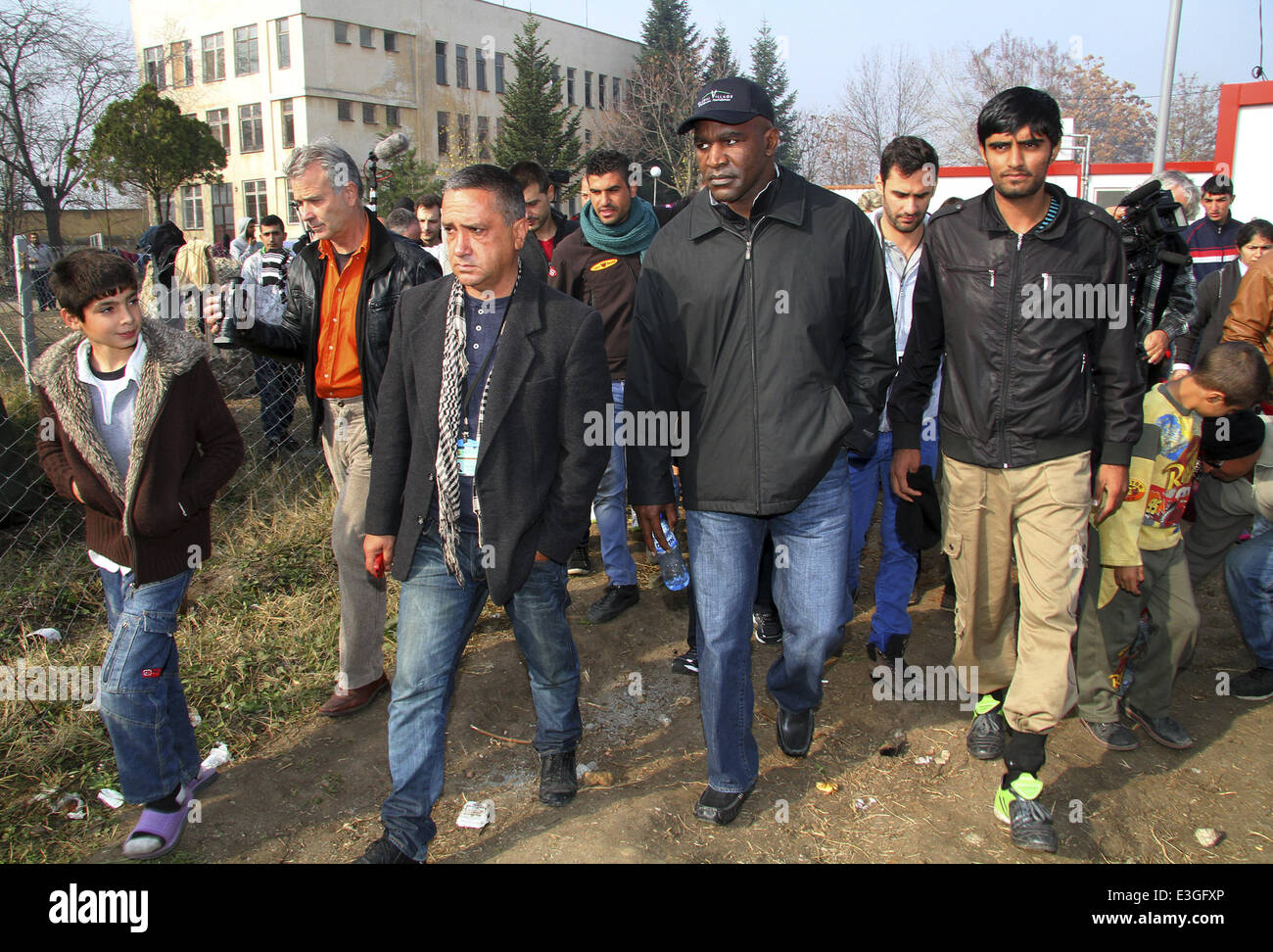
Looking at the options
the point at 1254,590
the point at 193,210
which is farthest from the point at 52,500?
the point at 193,210

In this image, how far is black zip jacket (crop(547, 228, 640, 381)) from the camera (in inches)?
206

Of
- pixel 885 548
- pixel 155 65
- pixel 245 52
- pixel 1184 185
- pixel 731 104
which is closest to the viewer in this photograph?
pixel 731 104

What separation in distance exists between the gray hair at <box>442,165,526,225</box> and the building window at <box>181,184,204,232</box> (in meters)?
55.2

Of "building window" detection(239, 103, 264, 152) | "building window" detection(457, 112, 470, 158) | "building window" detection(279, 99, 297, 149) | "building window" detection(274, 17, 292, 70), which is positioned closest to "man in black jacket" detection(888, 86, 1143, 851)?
"building window" detection(279, 99, 297, 149)

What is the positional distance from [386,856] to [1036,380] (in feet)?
9.01

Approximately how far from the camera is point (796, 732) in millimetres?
3762

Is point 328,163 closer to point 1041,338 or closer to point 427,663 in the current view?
point 427,663

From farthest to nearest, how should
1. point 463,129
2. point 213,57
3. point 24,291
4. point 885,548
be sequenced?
point 463,129 < point 213,57 < point 24,291 < point 885,548

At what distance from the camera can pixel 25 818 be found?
348 centimetres

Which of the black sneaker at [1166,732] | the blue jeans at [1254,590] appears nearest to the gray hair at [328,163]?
the black sneaker at [1166,732]

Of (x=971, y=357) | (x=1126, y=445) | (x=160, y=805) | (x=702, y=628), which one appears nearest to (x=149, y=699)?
(x=160, y=805)

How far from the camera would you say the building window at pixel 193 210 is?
2015 inches

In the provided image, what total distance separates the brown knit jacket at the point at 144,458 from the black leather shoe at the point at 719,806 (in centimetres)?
209

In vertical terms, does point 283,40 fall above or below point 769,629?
above
